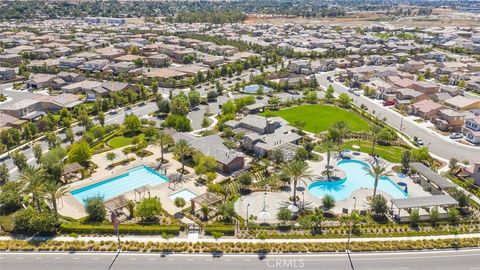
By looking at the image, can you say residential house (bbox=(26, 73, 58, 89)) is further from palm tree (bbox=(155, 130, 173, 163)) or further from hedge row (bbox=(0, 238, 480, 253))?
hedge row (bbox=(0, 238, 480, 253))

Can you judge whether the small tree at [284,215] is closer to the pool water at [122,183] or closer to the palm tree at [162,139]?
the pool water at [122,183]

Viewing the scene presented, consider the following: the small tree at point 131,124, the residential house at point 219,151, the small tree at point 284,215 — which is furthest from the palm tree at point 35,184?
the small tree at point 284,215

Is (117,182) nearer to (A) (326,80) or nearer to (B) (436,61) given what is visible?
(A) (326,80)

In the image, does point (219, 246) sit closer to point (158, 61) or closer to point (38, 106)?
point (38, 106)

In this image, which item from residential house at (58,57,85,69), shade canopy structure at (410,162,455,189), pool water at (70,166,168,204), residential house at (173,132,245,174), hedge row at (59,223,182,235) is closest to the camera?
hedge row at (59,223,182,235)

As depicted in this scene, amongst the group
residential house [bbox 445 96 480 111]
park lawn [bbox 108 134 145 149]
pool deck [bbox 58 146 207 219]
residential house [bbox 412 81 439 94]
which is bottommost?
pool deck [bbox 58 146 207 219]

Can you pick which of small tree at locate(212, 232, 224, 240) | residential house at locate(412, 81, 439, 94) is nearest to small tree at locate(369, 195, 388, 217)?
small tree at locate(212, 232, 224, 240)
